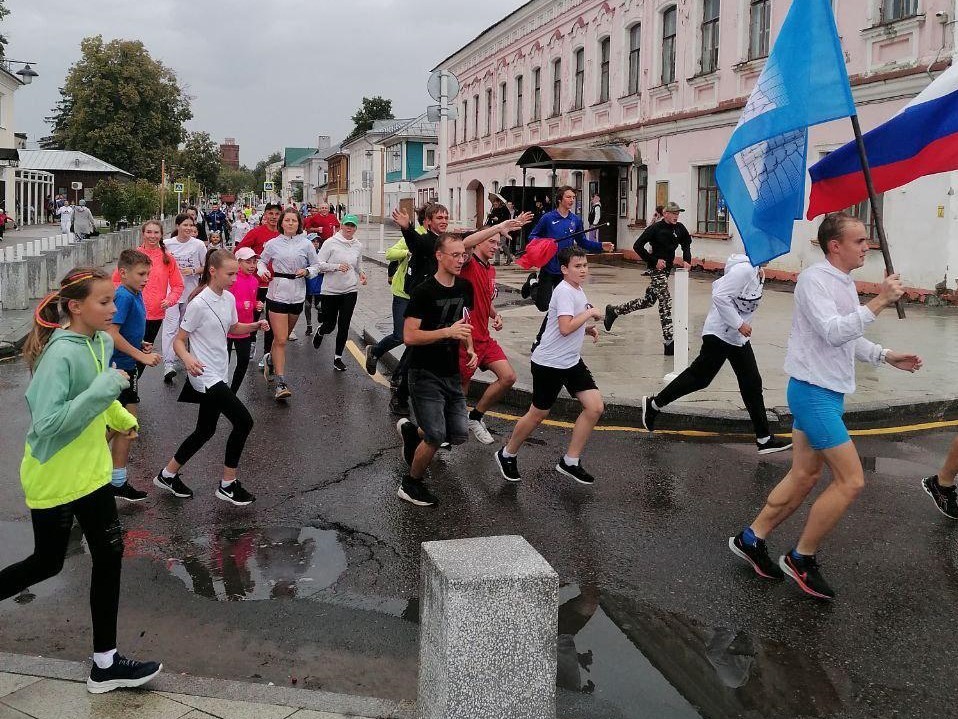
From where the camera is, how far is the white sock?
3621 millimetres

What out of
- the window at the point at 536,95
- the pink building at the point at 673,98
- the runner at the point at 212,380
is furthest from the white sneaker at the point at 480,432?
the window at the point at 536,95

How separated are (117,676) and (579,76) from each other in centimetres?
3126

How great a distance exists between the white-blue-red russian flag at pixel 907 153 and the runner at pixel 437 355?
7.43 ft

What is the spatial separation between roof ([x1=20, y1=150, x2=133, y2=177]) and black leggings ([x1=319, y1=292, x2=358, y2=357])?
4011 cm

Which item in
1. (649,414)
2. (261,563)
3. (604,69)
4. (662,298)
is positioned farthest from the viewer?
(604,69)

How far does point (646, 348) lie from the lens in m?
12.0

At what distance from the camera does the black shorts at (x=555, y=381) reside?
22.1 feet

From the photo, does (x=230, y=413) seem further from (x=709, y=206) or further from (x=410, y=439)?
(x=709, y=206)

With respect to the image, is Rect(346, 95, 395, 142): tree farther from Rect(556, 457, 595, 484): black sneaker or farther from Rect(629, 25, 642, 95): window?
Rect(556, 457, 595, 484): black sneaker

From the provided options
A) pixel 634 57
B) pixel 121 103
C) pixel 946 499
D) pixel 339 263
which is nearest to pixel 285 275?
pixel 339 263

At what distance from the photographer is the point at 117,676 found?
362 centimetres

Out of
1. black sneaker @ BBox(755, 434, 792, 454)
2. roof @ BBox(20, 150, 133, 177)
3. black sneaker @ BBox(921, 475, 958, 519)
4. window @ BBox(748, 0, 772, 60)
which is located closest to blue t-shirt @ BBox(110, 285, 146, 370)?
black sneaker @ BBox(755, 434, 792, 454)

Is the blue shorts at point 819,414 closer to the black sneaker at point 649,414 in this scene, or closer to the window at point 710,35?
the black sneaker at point 649,414

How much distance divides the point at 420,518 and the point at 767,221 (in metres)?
2.73
